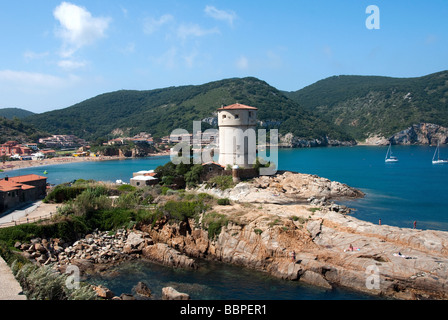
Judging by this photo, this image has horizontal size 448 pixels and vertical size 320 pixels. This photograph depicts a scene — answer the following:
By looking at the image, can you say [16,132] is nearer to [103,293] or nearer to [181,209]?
[181,209]

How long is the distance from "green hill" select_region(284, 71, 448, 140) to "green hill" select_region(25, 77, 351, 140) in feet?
42.3

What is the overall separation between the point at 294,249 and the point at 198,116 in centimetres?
10924

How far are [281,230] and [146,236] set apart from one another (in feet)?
23.7

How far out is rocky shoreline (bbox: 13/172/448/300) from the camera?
13.6m

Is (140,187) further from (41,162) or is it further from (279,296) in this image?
(41,162)

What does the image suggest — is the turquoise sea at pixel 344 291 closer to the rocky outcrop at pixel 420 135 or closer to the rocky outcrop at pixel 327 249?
the rocky outcrop at pixel 327 249

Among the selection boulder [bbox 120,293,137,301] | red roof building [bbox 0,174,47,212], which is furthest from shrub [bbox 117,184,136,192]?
boulder [bbox 120,293,137,301]

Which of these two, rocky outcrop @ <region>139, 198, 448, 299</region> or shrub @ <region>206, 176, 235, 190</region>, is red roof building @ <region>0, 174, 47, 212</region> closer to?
rocky outcrop @ <region>139, 198, 448, 299</region>

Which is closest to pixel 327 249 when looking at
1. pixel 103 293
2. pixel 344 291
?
pixel 344 291

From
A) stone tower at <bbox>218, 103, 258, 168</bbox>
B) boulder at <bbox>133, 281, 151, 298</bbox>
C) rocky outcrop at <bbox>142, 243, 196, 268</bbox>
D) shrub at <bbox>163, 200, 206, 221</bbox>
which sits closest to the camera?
boulder at <bbox>133, 281, 151, 298</bbox>

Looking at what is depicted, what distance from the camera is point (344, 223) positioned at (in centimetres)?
1819

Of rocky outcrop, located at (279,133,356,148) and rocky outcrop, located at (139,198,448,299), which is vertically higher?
rocky outcrop, located at (279,133,356,148)

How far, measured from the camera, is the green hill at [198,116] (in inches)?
4897
